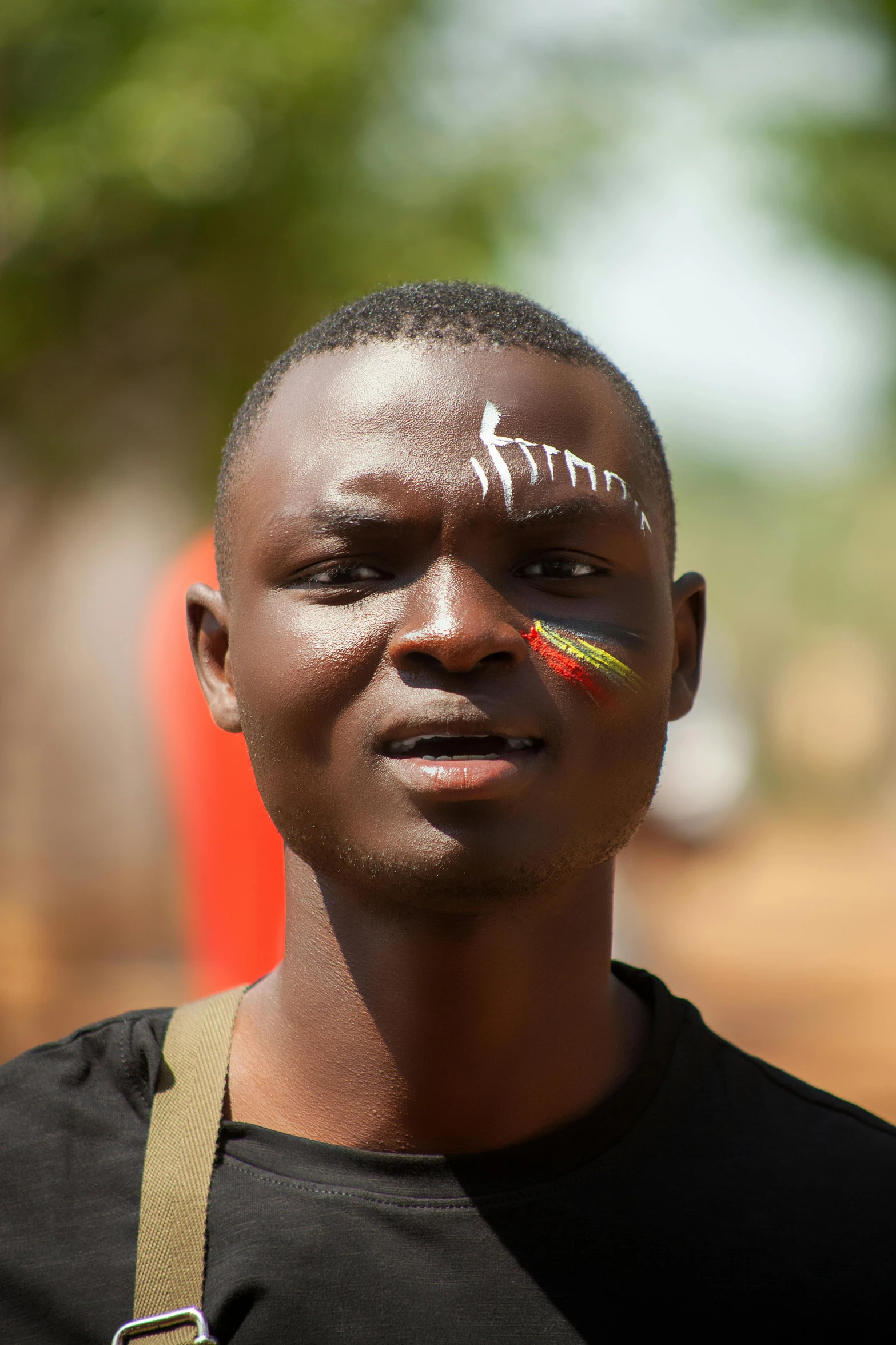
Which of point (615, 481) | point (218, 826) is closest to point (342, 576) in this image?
point (615, 481)

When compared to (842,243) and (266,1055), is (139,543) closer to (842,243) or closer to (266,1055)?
(842,243)

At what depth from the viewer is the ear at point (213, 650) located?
217cm

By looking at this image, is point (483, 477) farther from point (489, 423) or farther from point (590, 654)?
point (590, 654)

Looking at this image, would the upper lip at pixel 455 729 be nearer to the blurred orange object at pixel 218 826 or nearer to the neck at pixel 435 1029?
the neck at pixel 435 1029

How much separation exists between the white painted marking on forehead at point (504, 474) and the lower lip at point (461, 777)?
39 centimetres

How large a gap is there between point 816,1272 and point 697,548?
32588 mm

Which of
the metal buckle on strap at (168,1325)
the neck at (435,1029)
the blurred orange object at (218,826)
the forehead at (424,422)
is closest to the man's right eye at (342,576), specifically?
the forehead at (424,422)

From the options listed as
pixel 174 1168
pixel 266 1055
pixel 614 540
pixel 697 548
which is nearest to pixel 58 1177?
pixel 174 1168

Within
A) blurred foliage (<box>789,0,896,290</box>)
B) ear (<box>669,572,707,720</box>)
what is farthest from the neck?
blurred foliage (<box>789,0,896,290</box>)

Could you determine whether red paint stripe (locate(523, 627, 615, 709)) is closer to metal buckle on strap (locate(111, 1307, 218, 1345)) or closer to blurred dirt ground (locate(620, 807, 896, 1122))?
metal buckle on strap (locate(111, 1307, 218, 1345))

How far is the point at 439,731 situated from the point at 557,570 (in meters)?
0.34

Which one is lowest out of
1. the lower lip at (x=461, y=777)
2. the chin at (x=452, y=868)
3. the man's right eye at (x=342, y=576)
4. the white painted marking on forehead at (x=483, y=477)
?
the chin at (x=452, y=868)

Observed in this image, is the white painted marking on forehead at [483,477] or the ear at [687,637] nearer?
the white painted marking on forehead at [483,477]

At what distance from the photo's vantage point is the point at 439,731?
177cm
